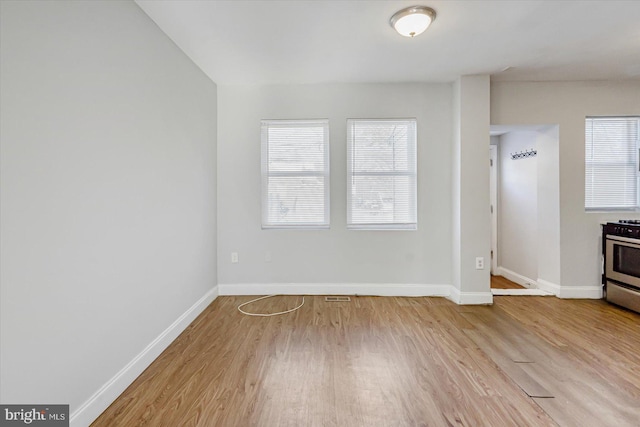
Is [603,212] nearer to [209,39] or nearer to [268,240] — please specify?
[268,240]

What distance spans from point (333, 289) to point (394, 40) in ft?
9.03

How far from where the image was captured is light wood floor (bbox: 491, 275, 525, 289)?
4.16 m

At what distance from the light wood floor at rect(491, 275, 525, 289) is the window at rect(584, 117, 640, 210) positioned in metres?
1.42

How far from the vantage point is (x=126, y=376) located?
6.13 feet

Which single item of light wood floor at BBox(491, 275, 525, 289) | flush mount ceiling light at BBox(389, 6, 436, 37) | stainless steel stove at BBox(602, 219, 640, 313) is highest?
flush mount ceiling light at BBox(389, 6, 436, 37)

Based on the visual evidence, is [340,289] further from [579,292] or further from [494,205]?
[494,205]

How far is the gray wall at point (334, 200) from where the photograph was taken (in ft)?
11.5

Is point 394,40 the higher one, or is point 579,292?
point 394,40

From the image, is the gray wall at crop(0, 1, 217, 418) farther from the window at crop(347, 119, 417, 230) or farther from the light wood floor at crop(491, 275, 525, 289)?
the light wood floor at crop(491, 275, 525, 289)

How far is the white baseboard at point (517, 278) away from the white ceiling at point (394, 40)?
268 cm

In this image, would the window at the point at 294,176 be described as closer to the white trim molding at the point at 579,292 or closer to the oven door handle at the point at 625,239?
the white trim molding at the point at 579,292

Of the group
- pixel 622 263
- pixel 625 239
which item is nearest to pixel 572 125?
pixel 625 239

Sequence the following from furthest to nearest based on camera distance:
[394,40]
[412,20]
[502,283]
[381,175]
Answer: [502,283]
[381,175]
[394,40]
[412,20]

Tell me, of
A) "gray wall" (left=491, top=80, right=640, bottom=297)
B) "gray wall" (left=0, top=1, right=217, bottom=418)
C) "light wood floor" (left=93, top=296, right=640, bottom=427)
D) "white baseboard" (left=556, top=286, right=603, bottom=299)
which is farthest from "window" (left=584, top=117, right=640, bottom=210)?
"gray wall" (left=0, top=1, right=217, bottom=418)
